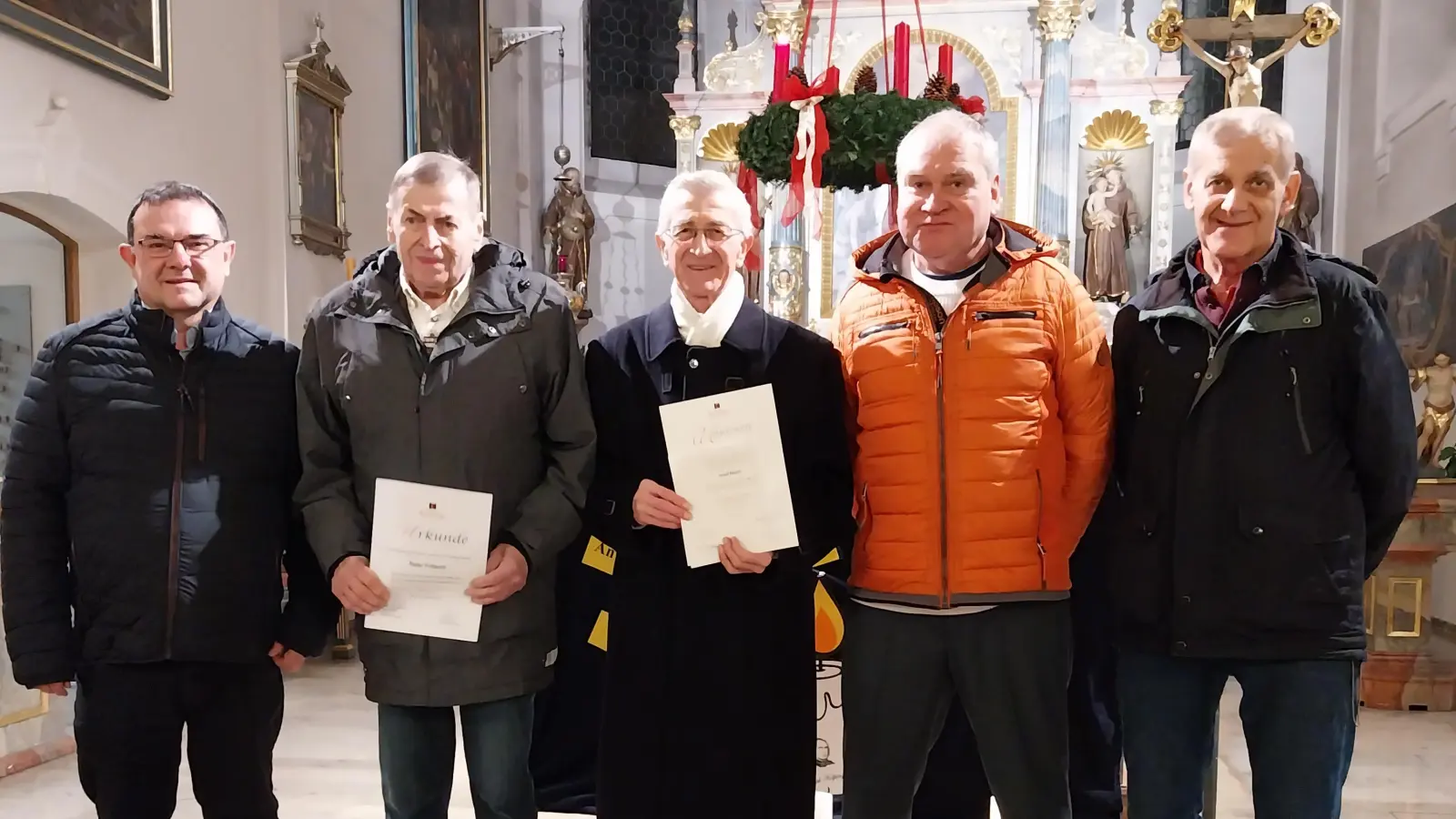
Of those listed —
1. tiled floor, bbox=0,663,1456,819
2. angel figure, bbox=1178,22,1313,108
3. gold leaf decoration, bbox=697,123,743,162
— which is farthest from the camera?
gold leaf decoration, bbox=697,123,743,162

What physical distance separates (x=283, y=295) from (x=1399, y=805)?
5657 millimetres

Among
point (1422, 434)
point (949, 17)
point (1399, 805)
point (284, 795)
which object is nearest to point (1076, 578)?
point (1399, 805)

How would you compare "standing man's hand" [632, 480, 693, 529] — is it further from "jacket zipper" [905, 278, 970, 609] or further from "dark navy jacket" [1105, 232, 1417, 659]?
"dark navy jacket" [1105, 232, 1417, 659]

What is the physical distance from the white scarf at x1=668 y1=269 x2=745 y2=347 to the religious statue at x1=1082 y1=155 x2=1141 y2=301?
6.90 metres

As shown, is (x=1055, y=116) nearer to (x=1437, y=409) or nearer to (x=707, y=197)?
(x=1437, y=409)

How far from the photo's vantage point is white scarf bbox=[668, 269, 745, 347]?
2057mm

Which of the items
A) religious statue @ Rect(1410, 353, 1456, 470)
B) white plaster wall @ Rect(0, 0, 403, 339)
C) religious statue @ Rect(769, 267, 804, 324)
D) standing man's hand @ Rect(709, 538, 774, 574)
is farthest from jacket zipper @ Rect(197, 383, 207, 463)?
religious statue @ Rect(769, 267, 804, 324)

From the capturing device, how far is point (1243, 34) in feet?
11.8

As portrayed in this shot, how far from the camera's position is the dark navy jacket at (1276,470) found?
192cm

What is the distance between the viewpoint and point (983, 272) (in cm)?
209

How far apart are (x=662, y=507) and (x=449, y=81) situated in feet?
23.6

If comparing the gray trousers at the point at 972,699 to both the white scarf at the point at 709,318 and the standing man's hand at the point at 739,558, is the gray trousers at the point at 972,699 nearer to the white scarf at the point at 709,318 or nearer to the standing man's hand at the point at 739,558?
the standing man's hand at the point at 739,558

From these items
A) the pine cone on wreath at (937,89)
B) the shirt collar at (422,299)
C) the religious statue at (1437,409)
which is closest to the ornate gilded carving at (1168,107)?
the religious statue at (1437,409)

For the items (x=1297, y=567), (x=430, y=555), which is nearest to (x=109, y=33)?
(x=430, y=555)
